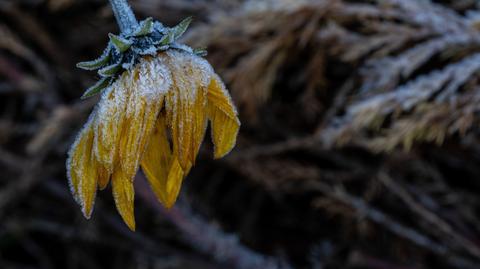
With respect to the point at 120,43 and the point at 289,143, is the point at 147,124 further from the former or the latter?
the point at 289,143

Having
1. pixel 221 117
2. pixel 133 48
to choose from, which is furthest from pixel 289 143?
pixel 133 48

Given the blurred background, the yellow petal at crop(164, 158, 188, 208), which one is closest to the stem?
the yellow petal at crop(164, 158, 188, 208)

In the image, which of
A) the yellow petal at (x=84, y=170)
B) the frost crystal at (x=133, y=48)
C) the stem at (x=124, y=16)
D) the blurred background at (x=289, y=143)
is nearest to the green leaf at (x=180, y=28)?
the frost crystal at (x=133, y=48)

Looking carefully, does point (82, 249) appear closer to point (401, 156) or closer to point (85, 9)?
point (85, 9)

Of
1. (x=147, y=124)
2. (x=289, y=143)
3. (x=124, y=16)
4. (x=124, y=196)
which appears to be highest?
(x=124, y=16)

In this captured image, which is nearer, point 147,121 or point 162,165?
point 147,121

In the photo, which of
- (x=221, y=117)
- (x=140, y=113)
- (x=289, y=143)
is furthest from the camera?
(x=289, y=143)

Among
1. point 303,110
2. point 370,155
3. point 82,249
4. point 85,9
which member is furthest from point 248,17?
point 82,249

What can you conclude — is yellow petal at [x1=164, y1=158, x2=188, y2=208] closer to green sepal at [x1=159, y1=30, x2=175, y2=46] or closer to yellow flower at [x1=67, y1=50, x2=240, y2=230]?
yellow flower at [x1=67, y1=50, x2=240, y2=230]
